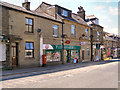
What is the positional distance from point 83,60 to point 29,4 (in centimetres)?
1520

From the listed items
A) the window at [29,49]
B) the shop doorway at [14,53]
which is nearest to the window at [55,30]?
the window at [29,49]

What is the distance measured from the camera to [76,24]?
25.1m

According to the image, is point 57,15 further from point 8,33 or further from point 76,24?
point 8,33

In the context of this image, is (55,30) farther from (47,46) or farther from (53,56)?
(53,56)

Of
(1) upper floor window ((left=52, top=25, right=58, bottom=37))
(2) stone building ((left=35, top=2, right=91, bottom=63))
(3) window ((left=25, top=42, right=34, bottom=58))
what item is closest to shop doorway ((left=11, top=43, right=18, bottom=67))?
(3) window ((left=25, top=42, right=34, bottom=58))

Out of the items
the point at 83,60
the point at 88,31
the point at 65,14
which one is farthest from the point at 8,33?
the point at 88,31

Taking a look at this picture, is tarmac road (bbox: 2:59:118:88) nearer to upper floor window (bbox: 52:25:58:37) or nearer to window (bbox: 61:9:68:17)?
upper floor window (bbox: 52:25:58:37)

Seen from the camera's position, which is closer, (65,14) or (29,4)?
(29,4)

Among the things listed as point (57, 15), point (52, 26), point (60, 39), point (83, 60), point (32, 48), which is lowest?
point (83, 60)

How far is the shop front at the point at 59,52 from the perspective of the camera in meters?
19.0

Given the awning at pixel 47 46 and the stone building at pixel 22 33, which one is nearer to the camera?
the stone building at pixel 22 33

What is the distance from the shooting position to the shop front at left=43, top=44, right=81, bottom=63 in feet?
62.3

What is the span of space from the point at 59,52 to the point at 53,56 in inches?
64.7

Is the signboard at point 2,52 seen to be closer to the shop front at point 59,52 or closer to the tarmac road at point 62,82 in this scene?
the tarmac road at point 62,82
